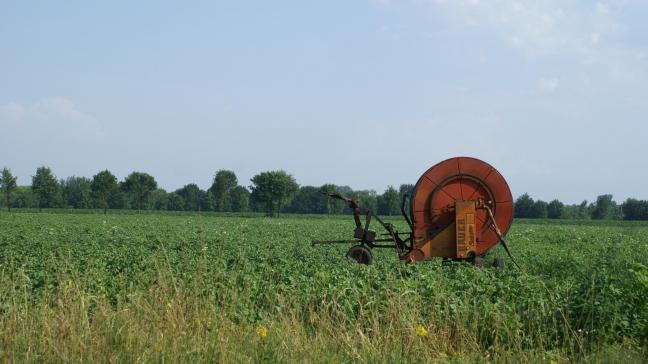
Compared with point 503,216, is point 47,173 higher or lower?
higher

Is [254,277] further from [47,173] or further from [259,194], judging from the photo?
[47,173]

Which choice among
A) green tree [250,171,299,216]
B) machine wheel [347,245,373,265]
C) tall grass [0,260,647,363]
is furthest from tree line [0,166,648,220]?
tall grass [0,260,647,363]

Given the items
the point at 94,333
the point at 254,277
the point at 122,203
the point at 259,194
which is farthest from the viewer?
the point at 122,203

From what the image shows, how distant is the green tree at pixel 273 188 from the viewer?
83.1m

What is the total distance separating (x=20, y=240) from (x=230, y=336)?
63.2 ft

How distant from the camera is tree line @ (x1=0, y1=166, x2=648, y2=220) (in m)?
84.4

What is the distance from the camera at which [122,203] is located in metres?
115

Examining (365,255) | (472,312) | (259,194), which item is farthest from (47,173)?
(472,312)

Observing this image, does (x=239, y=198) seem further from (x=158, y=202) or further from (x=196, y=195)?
(x=158, y=202)

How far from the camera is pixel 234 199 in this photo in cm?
10525

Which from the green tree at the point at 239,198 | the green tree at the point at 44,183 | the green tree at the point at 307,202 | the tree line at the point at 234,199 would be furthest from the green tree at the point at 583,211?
the green tree at the point at 44,183

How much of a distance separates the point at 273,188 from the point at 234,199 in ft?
77.2

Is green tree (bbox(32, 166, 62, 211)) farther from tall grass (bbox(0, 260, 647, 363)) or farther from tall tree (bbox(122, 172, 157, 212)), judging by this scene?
tall grass (bbox(0, 260, 647, 363))

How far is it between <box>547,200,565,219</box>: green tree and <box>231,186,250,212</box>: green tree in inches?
1866
